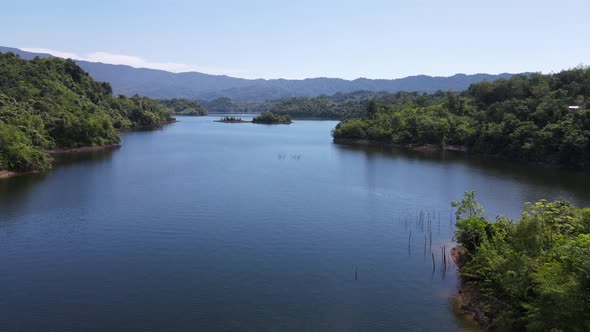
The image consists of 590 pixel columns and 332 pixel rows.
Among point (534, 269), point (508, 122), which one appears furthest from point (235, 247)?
point (508, 122)

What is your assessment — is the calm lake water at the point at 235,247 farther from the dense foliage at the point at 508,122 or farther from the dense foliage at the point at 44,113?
the dense foliage at the point at 508,122

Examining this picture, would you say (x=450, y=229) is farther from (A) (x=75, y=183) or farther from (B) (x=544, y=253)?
(A) (x=75, y=183)

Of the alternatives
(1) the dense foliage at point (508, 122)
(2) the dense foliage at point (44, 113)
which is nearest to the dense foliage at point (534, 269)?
(1) the dense foliage at point (508, 122)

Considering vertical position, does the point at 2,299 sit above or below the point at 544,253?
below

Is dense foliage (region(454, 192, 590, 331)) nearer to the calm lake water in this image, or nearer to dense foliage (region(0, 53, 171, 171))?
the calm lake water

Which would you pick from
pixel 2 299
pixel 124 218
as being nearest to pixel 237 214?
pixel 124 218

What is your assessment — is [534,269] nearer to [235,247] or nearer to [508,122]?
[235,247]
